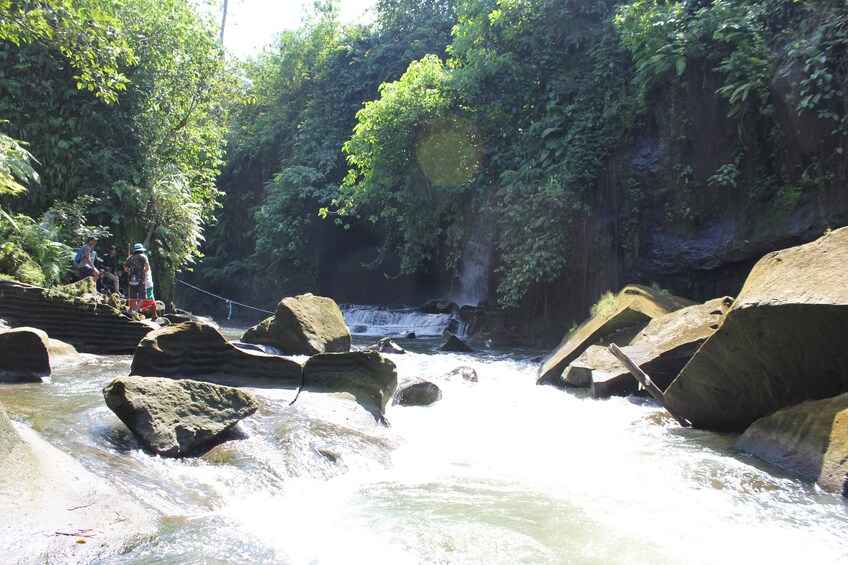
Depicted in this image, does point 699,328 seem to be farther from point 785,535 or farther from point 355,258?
point 355,258

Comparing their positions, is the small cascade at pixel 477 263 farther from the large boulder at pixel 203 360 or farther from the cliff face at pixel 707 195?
the large boulder at pixel 203 360

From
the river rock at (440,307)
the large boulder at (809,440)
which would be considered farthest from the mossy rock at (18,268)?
the large boulder at (809,440)

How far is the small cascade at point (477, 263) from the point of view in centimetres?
1802

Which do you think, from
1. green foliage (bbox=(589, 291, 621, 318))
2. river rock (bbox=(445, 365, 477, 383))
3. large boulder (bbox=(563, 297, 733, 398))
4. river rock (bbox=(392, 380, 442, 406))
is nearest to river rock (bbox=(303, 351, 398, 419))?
river rock (bbox=(392, 380, 442, 406))

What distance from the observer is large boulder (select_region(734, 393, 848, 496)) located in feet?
16.8

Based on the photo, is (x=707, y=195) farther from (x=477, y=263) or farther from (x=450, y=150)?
(x=450, y=150)

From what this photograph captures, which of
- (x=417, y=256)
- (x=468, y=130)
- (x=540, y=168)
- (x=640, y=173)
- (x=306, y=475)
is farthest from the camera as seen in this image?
(x=417, y=256)

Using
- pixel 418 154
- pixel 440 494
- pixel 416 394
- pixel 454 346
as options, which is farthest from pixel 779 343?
pixel 418 154

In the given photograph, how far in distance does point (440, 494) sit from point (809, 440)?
3.19 meters

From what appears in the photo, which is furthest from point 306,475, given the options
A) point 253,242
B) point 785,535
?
point 253,242

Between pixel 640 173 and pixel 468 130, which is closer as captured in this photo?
pixel 640 173

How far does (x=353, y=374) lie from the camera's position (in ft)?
24.3

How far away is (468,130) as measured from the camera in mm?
18828

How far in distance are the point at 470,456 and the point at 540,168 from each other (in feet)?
37.7
